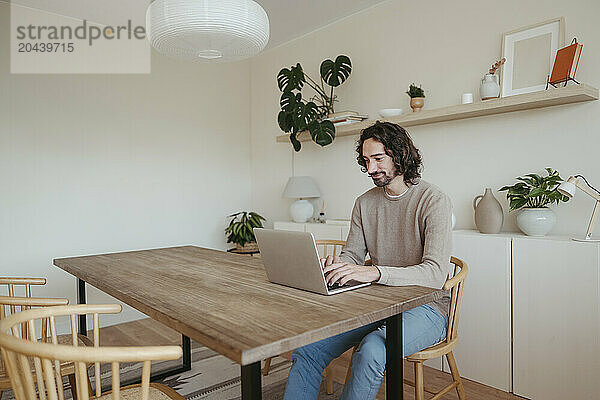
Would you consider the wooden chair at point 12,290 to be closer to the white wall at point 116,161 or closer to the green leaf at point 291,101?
the white wall at point 116,161

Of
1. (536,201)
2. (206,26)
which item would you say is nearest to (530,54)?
(536,201)

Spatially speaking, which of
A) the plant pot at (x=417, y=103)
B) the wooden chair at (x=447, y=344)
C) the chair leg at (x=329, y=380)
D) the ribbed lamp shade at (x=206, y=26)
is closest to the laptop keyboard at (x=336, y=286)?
the wooden chair at (x=447, y=344)

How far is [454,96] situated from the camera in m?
2.86

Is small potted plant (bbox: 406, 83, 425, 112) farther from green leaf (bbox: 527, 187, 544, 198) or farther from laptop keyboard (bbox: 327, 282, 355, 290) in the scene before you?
laptop keyboard (bbox: 327, 282, 355, 290)

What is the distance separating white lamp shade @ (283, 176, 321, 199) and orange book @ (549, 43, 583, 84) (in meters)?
1.90

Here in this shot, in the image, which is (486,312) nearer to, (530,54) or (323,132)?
(530,54)

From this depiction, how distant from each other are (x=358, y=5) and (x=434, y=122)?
111 centimetres

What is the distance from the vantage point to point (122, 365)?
2748 mm

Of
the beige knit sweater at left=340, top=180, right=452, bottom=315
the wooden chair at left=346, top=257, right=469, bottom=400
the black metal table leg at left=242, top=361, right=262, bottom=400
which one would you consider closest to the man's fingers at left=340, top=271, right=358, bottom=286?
the beige knit sweater at left=340, top=180, right=452, bottom=315

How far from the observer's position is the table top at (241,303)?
1.07m

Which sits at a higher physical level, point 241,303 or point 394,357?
point 241,303

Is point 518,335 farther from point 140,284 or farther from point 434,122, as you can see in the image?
point 140,284

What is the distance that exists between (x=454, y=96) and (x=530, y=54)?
1.61ft

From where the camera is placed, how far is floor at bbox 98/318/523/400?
2.30m
